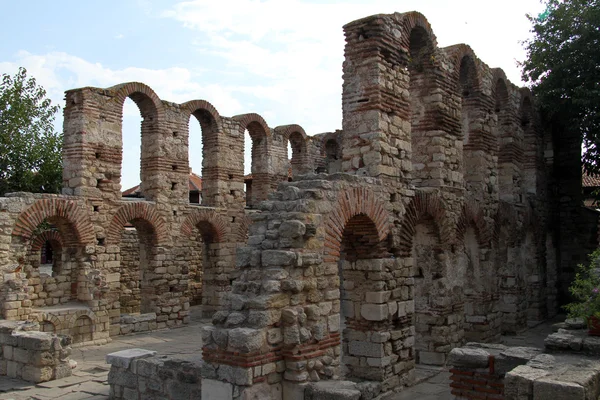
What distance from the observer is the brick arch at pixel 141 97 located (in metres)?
14.2

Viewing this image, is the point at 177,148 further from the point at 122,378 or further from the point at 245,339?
the point at 245,339

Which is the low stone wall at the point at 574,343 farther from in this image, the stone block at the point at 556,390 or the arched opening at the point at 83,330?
the arched opening at the point at 83,330

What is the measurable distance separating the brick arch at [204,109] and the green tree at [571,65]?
30.9ft

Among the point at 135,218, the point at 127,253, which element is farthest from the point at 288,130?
the point at 127,253

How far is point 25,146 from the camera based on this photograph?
18.8 meters

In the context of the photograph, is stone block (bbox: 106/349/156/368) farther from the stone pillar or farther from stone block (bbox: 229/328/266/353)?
the stone pillar

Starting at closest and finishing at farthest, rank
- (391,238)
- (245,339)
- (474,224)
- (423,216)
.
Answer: (245,339) < (391,238) < (423,216) < (474,224)

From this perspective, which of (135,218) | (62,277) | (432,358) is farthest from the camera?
(135,218)

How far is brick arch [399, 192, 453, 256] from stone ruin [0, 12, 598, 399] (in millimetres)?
39

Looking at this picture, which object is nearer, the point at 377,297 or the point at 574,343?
the point at 574,343

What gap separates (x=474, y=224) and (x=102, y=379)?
830 centimetres

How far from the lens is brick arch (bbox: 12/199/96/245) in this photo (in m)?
12.0

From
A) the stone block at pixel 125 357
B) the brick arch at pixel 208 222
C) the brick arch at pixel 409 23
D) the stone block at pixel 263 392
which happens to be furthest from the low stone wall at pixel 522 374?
the brick arch at pixel 208 222

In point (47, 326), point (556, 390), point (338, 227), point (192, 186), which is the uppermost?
point (192, 186)
